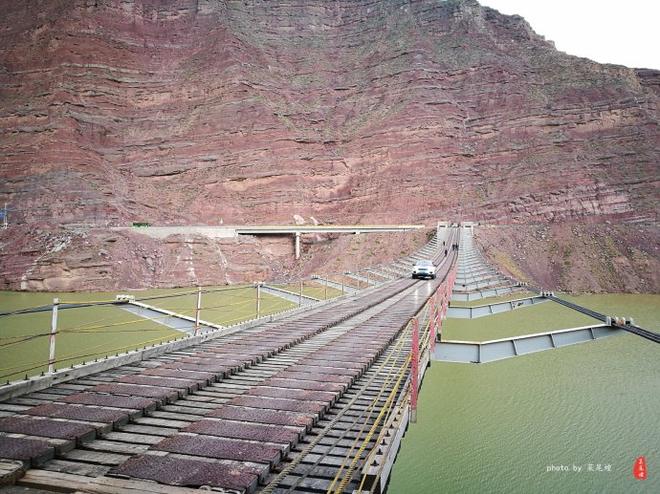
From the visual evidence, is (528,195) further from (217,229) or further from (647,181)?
(217,229)

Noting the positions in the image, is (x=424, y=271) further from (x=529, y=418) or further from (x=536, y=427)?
(x=536, y=427)

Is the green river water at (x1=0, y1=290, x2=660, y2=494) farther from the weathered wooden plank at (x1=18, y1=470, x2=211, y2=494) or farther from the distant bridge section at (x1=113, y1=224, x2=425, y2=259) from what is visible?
the distant bridge section at (x1=113, y1=224, x2=425, y2=259)

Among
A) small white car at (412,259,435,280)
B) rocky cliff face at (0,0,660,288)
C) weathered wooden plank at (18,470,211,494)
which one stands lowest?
weathered wooden plank at (18,470,211,494)

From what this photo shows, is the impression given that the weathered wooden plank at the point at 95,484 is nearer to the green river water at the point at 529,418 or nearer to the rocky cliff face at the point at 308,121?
the green river water at the point at 529,418

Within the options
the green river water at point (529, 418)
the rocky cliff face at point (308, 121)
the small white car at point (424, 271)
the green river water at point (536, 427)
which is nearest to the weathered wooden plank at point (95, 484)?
the green river water at point (529, 418)

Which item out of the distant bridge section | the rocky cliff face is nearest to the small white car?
the rocky cliff face

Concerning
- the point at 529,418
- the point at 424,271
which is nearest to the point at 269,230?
the point at 424,271
